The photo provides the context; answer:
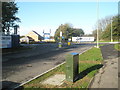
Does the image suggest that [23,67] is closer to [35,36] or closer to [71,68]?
[71,68]

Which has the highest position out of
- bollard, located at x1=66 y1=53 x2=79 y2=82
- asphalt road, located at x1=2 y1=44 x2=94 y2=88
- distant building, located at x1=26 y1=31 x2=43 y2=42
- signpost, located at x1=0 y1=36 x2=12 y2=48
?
distant building, located at x1=26 y1=31 x2=43 y2=42

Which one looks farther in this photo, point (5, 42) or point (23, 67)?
point (5, 42)

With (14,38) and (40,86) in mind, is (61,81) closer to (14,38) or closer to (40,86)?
Answer: (40,86)

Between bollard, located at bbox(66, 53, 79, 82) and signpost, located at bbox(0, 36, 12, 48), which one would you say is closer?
bollard, located at bbox(66, 53, 79, 82)

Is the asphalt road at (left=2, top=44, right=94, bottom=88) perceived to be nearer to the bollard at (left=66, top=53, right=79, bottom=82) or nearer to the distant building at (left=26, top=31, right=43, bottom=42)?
the bollard at (left=66, top=53, right=79, bottom=82)

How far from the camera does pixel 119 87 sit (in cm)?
482

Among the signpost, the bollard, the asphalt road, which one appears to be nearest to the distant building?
the signpost

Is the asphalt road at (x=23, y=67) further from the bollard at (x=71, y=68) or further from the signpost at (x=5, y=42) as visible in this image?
the signpost at (x=5, y=42)

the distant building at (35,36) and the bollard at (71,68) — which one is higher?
the distant building at (35,36)

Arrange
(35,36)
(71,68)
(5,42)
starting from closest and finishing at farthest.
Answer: (71,68)
(5,42)
(35,36)

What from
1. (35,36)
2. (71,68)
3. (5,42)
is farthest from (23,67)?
(35,36)

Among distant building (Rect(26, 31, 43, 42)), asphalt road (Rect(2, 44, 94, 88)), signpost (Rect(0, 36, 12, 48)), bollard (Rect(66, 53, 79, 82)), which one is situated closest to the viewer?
bollard (Rect(66, 53, 79, 82))

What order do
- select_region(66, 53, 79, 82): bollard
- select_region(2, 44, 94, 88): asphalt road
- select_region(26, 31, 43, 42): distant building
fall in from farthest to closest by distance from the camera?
1. select_region(26, 31, 43, 42): distant building
2. select_region(2, 44, 94, 88): asphalt road
3. select_region(66, 53, 79, 82): bollard

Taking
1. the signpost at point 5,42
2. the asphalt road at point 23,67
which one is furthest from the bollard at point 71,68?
the signpost at point 5,42
